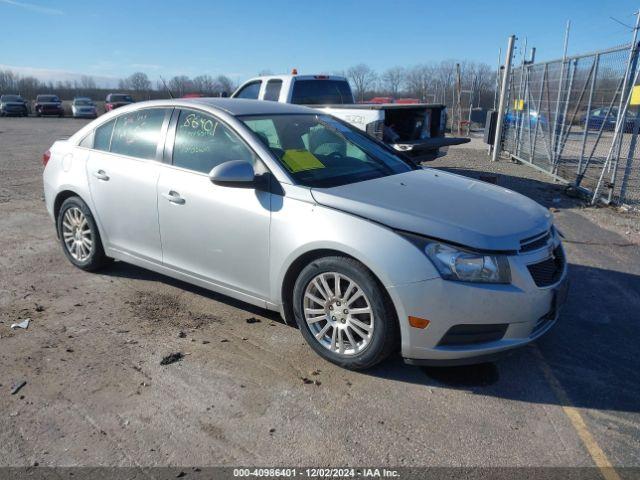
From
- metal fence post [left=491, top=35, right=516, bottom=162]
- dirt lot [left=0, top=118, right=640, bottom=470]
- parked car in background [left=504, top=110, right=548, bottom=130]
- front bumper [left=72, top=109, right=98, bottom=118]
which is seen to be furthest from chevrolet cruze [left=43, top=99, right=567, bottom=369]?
front bumper [left=72, top=109, right=98, bottom=118]

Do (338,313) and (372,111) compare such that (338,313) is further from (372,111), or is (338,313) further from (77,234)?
(372,111)

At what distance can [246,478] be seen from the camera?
253cm

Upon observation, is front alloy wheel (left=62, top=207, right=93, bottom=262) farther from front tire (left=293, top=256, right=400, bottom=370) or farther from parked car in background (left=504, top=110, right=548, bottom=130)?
parked car in background (left=504, top=110, right=548, bottom=130)

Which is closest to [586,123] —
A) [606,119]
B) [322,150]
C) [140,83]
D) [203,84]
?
[606,119]

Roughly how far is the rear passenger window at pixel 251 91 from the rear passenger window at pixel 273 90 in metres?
0.26

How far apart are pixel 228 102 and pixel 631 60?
677 centimetres

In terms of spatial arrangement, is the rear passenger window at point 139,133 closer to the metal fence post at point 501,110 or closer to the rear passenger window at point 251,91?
the rear passenger window at point 251,91

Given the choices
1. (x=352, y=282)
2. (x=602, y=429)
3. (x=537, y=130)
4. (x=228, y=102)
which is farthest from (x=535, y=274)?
(x=537, y=130)

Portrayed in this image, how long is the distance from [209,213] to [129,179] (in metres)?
1.03

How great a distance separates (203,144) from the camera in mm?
4113

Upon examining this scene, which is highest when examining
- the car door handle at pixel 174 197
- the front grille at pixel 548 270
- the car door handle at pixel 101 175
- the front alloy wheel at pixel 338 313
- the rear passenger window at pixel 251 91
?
the rear passenger window at pixel 251 91

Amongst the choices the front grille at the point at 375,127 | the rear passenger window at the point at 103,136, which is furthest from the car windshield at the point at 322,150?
the front grille at the point at 375,127

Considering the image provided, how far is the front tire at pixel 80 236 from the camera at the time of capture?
4.93 metres

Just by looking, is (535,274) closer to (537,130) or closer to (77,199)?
(77,199)
